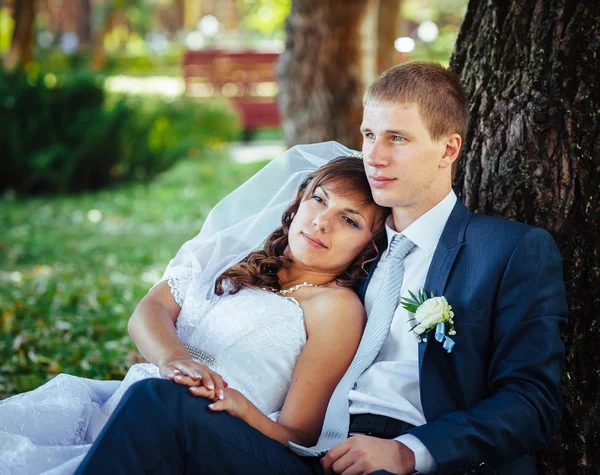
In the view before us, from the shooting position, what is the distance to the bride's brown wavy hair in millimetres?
3191

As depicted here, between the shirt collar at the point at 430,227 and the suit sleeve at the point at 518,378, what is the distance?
1.11 ft

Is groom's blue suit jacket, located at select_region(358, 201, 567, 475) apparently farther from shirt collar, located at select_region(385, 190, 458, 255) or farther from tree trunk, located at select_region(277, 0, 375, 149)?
tree trunk, located at select_region(277, 0, 375, 149)

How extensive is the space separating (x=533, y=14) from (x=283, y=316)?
1.67 metres

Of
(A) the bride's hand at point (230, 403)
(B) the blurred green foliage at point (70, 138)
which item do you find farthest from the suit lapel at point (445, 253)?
(B) the blurred green foliage at point (70, 138)

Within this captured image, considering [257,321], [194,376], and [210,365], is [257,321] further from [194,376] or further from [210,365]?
[194,376]

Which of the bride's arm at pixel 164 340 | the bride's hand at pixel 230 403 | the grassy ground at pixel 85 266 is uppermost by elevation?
the bride's arm at pixel 164 340

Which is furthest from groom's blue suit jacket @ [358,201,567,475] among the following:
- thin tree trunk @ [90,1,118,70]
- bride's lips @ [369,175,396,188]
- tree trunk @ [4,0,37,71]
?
thin tree trunk @ [90,1,118,70]

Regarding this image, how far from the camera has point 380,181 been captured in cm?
296

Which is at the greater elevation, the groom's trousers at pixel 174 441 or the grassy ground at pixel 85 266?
the groom's trousers at pixel 174 441

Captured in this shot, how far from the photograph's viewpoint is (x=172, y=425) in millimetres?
2467

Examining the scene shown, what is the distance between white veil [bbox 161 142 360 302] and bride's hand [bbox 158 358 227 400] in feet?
1.96

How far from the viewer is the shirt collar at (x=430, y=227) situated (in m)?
3.00

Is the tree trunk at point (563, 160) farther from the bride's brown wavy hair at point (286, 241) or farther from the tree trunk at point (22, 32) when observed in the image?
the tree trunk at point (22, 32)

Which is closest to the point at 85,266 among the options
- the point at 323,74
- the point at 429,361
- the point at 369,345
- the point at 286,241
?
the point at 323,74
